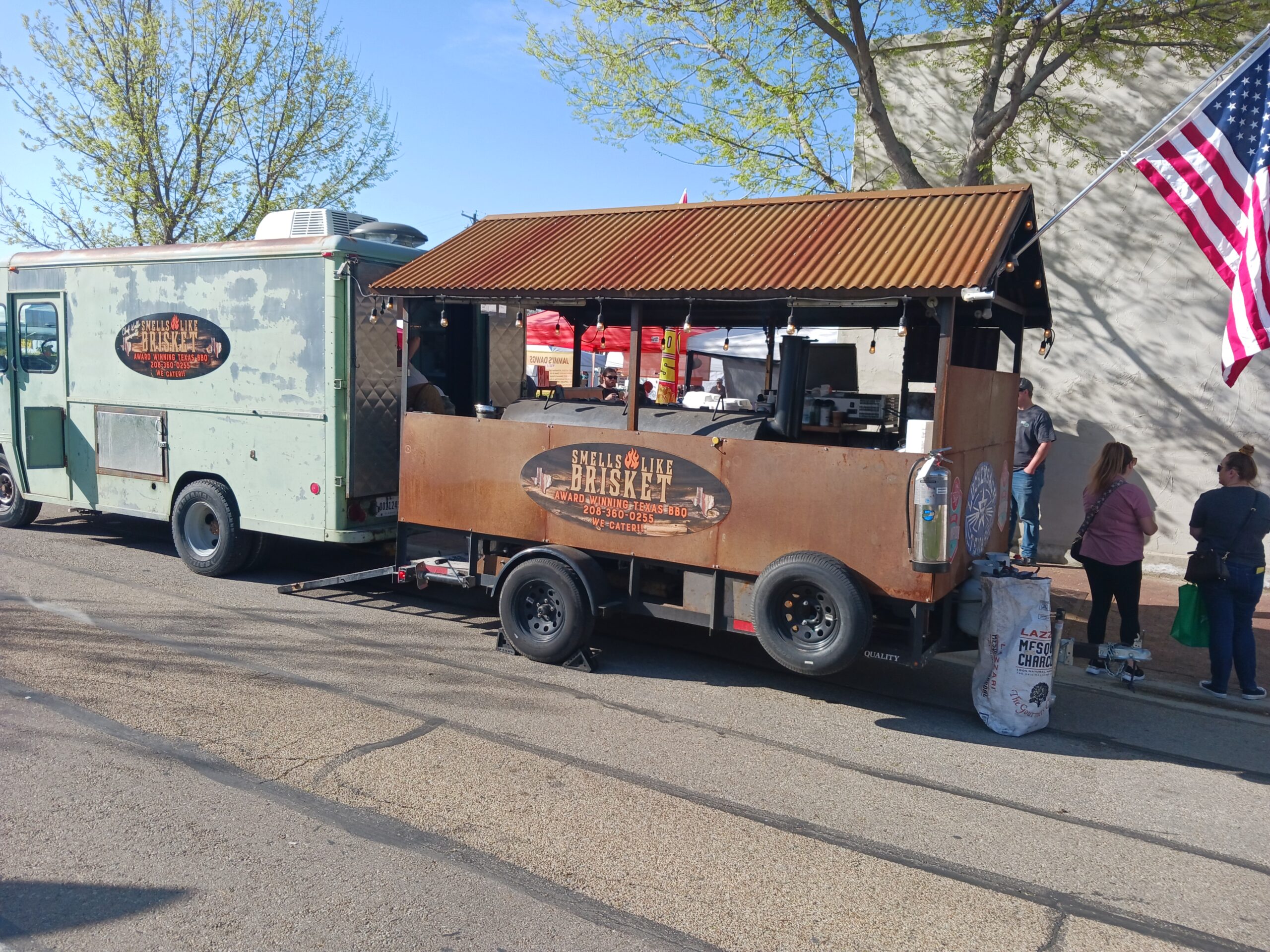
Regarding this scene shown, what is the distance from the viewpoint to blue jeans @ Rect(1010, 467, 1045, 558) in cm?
1006

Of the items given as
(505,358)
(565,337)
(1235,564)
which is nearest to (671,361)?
(505,358)

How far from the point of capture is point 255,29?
→ 53.8 ft

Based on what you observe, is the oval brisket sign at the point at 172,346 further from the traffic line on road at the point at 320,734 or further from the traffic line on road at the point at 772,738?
the traffic line on road at the point at 320,734

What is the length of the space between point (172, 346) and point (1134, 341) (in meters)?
10.0

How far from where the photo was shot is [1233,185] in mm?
6094

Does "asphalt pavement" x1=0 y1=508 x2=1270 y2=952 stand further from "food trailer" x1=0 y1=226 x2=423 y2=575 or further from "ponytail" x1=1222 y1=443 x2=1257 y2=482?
"ponytail" x1=1222 y1=443 x2=1257 y2=482

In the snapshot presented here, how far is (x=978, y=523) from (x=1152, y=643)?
109 inches

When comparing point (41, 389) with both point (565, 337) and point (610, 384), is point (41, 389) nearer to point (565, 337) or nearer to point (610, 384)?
point (610, 384)

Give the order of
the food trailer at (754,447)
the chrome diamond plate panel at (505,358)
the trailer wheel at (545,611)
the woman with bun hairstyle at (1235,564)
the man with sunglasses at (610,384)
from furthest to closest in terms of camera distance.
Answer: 1. the chrome diamond plate panel at (505,358)
2. the man with sunglasses at (610,384)
3. the trailer wheel at (545,611)
4. the woman with bun hairstyle at (1235,564)
5. the food trailer at (754,447)

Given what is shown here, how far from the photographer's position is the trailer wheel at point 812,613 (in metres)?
5.60

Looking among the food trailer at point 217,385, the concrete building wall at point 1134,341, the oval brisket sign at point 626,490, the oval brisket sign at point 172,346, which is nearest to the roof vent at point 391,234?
the food trailer at point 217,385

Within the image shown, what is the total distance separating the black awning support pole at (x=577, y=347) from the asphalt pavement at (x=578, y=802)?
3.14 meters

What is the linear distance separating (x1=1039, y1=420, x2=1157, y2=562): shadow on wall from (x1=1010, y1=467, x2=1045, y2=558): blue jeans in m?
0.98

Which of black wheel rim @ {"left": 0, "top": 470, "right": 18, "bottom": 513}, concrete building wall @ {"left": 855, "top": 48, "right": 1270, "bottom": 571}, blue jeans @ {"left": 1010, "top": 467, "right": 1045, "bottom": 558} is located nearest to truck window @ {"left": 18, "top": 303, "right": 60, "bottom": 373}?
black wheel rim @ {"left": 0, "top": 470, "right": 18, "bottom": 513}
